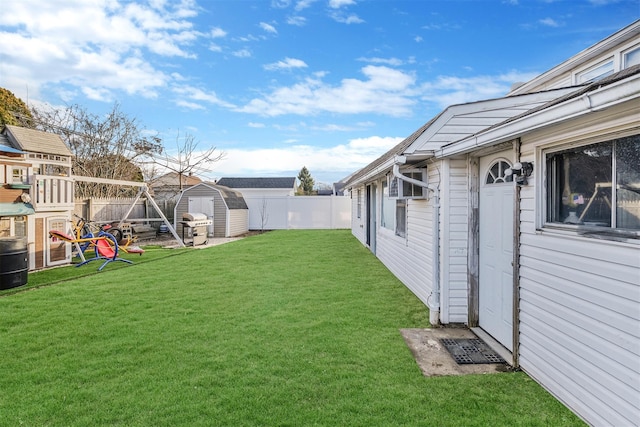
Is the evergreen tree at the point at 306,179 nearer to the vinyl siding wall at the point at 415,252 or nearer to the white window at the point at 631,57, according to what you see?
the vinyl siding wall at the point at 415,252

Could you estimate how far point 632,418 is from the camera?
1962 mm

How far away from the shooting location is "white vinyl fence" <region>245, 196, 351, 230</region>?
1936 centimetres

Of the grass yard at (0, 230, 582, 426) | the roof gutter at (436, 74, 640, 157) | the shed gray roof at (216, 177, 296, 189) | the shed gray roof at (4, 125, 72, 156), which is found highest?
the shed gray roof at (216, 177, 296, 189)

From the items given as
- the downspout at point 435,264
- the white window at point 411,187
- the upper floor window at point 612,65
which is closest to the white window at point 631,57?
the upper floor window at point 612,65

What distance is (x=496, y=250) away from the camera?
3.80 m

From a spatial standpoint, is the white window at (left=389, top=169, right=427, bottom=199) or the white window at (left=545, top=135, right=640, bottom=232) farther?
the white window at (left=389, top=169, right=427, bottom=199)

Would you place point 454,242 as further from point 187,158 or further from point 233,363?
point 187,158

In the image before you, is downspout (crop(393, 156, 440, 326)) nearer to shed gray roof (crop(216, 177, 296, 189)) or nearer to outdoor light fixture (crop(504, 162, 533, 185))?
outdoor light fixture (crop(504, 162, 533, 185))

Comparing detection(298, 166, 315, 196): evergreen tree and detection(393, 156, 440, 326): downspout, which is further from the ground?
detection(298, 166, 315, 196): evergreen tree

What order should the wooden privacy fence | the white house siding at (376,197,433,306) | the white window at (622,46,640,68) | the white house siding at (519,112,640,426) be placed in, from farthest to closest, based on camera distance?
the wooden privacy fence → the white window at (622,46,640,68) → the white house siding at (376,197,433,306) → the white house siding at (519,112,640,426)

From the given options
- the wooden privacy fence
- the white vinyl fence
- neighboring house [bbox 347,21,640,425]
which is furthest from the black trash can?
the white vinyl fence

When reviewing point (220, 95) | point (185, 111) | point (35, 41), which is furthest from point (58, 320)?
Result: point (185, 111)

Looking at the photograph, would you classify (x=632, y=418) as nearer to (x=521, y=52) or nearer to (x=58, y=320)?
(x=58, y=320)

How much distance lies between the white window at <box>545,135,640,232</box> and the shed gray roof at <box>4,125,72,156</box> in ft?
33.7
